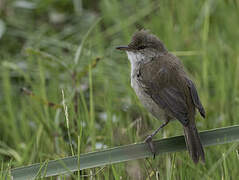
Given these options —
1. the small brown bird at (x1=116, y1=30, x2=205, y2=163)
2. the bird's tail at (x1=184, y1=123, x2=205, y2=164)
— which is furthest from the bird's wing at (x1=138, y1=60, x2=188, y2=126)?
the bird's tail at (x1=184, y1=123, x2=205, y2=164)

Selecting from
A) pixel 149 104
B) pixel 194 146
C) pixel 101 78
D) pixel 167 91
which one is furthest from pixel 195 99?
pixel 101 78

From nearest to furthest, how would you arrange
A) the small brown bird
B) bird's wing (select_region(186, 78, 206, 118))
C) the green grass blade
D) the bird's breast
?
1. the green grass blade
2. the small brown bird
3. bird's wing (select_region(186, 78, 206, 118))
4. the bird's breast

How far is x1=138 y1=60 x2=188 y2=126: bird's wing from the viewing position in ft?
11.5

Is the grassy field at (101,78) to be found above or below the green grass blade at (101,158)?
above

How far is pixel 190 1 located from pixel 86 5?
72.3 inches

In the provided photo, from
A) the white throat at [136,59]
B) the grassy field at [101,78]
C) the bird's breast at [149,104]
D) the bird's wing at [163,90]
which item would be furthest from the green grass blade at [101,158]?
the white throat at [136,59]

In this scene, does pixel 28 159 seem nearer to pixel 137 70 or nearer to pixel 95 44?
pixel 137 70

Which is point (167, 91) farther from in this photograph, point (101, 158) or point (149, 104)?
point (101, 158)

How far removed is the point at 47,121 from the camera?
437cm

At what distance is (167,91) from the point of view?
3.64 metres

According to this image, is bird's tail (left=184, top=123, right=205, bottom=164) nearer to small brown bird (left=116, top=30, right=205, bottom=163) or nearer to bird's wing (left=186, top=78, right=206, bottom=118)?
small brown bird (left=116, top=30, right=205, bottom=163)

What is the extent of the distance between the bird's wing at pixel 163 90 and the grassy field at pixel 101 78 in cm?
28

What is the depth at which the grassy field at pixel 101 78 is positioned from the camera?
11.9ft

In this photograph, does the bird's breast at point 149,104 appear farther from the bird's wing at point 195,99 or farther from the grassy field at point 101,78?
the bird's wing at point 195,99
